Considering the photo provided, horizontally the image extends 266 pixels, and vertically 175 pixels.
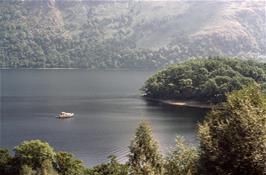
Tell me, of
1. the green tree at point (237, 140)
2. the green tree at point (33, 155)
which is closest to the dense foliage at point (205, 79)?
the green tree at point (33, 155)

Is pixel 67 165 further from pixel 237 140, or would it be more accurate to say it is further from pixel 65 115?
pixel 65 115

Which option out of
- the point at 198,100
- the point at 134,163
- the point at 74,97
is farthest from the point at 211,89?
the point at 134,163

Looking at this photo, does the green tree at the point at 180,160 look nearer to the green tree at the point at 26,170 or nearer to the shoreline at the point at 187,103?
the green tree at the point at 26,170

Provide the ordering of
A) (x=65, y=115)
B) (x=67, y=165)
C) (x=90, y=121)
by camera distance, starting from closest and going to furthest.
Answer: (x=67, y=165) → (x=90, y=121) → (x=65, y=115)

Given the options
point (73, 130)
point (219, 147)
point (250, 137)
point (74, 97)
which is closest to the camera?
point (250, 137)

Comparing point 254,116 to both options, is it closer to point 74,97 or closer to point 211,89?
point 211,89

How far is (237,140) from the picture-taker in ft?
117

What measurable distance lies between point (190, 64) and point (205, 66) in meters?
5.93

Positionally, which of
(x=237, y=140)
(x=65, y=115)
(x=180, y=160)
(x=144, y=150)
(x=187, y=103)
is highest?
(x=237, y=140)

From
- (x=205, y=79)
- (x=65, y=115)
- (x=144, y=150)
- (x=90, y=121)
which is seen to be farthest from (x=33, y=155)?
(x=205, y=79)

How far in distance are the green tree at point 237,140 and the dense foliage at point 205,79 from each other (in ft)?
403

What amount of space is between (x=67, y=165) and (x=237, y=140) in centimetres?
3157

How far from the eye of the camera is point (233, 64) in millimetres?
188500

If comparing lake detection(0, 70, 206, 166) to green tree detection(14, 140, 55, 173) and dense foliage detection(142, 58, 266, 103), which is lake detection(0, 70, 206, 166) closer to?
dense foliage detection(142, 58, 266, 103)
